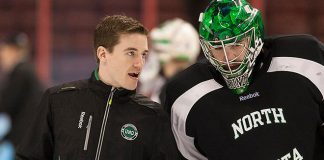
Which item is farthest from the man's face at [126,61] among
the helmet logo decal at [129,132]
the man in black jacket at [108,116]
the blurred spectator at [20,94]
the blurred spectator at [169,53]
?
the blurred spectator at [20,94]

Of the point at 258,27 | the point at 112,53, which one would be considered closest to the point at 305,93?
the point at 258,27

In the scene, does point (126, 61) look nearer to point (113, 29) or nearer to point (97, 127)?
point (113, 29)

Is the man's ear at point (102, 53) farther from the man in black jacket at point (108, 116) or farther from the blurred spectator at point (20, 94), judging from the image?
the blurred spectator at point (20, 94)

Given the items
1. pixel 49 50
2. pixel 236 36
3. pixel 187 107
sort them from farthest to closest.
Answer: pixel 49 50 < pixel 187 107 < pixel 236 36

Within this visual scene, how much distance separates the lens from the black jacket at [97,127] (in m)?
2.42

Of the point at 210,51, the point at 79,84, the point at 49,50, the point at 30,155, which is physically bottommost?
the point at 49,50

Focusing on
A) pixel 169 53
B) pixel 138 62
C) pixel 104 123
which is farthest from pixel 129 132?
pixel 169 53

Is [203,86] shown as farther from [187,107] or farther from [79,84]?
[79,84]

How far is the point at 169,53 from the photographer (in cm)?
430

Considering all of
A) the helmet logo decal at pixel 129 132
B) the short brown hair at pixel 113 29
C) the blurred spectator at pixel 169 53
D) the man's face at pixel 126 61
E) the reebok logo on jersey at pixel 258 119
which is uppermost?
the short brown hair at pixel 113 29

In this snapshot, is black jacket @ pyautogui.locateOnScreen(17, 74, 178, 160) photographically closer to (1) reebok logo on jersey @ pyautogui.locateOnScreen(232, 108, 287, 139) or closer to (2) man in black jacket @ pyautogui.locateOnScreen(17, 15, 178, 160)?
(2) man in black jacket @ pyautogui.locateOnScreen(17, 15, 178, 160)

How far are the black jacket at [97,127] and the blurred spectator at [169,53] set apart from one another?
1.72m

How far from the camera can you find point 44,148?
8.04 ft

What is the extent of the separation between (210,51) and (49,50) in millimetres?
6166
